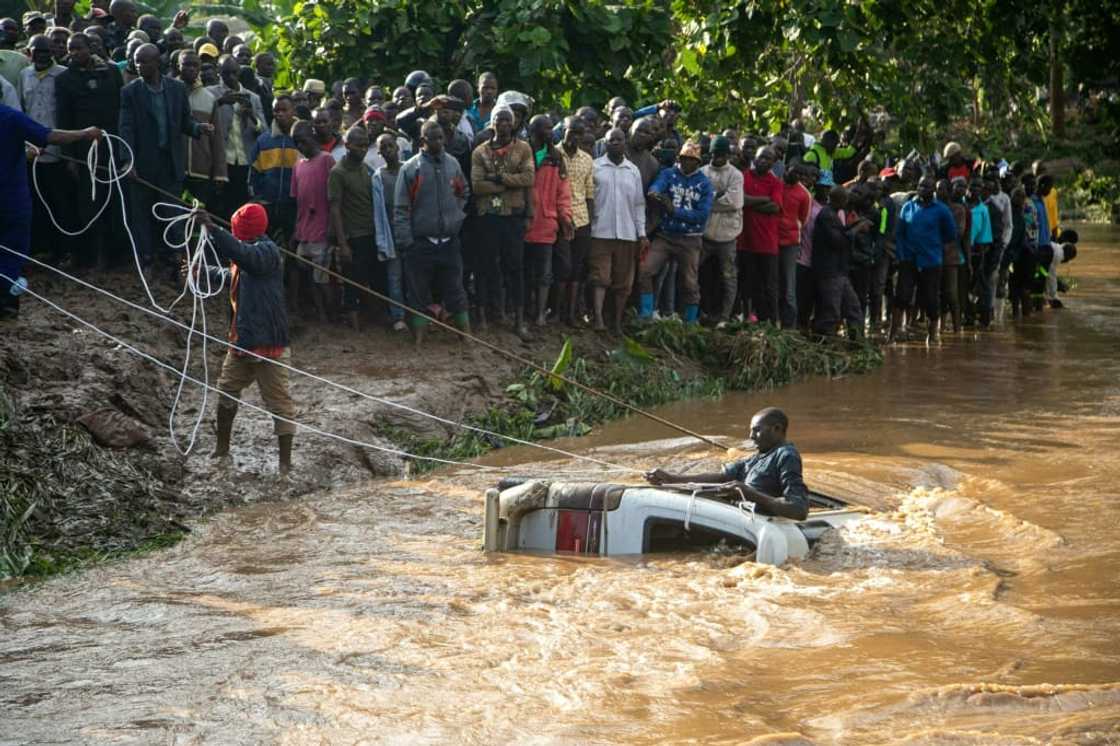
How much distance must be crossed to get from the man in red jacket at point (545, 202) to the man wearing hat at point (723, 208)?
5.69 ft

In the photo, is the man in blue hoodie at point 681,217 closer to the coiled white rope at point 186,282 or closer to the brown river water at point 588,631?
the coiled white rope at point 186,282

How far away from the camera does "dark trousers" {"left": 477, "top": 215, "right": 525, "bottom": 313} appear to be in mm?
13633

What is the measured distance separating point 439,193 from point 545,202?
120 centimetres

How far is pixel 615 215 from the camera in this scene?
14.2m

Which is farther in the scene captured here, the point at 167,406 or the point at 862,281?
the point at 862,281

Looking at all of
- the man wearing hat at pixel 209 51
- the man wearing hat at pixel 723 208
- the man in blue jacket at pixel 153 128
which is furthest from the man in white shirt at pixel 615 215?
the man wearing hat at pixel 209 51

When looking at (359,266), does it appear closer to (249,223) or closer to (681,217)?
(681,217)

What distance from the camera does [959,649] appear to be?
7.36 meters

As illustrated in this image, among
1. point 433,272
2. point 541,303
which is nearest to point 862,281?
point 541,303

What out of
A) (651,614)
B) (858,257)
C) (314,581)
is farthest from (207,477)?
(858,257)

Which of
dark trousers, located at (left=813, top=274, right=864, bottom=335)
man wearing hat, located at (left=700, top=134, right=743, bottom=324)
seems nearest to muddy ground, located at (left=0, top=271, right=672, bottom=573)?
man wearing hat, located at (left=700, top=134, right=743, bottom=324)

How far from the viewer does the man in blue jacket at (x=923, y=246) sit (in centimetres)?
1714

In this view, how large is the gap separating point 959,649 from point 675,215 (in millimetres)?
7814

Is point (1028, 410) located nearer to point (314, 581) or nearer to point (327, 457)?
point (327, 457)
